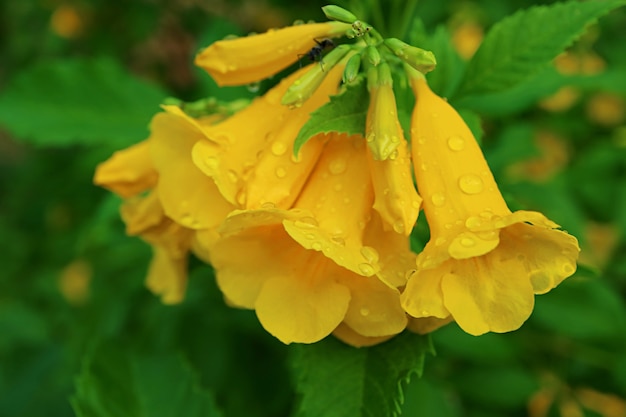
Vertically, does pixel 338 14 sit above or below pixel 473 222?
above

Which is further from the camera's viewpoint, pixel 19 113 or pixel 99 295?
pixel 99 295

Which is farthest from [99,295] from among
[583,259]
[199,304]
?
[583,259]

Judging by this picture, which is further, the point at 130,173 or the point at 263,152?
the point at 130,173

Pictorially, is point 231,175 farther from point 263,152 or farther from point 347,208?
point 347,208

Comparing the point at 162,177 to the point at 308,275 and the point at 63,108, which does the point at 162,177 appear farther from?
the point at 63,108

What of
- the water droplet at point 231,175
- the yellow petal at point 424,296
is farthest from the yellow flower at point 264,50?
the yellow petal at point 424,296

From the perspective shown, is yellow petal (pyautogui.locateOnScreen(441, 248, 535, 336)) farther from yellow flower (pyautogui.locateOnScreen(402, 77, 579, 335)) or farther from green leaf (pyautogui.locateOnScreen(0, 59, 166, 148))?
green leaf (pyautogui.locateOnScreen(0, 59, 166, 148))

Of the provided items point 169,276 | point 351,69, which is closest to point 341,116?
point 351,69
